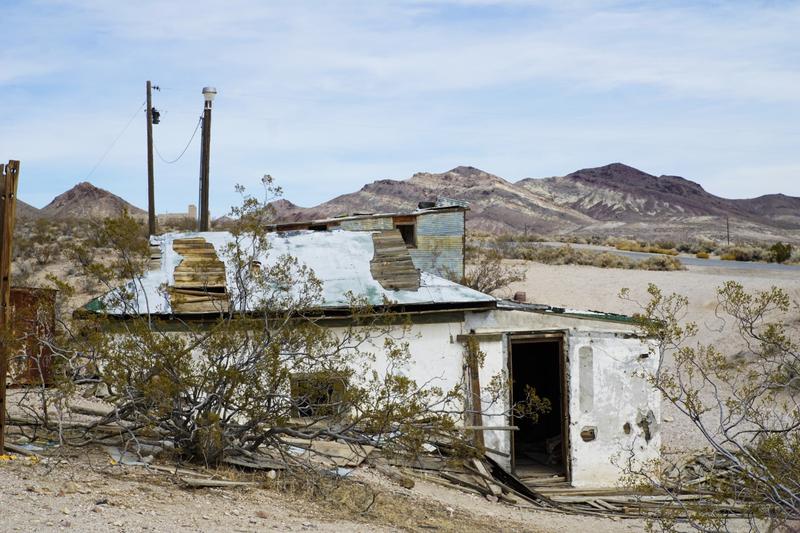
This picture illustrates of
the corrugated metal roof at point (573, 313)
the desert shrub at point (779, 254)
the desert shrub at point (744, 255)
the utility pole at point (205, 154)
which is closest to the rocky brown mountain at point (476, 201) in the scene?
the desert shrub at point (744, 255)

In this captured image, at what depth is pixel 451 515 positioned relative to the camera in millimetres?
10430

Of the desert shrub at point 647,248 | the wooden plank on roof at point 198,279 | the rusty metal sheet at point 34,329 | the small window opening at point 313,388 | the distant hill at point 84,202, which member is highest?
the distant hill at point 84,202

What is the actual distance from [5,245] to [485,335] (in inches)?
287

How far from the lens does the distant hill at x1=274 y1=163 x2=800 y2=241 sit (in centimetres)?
10169

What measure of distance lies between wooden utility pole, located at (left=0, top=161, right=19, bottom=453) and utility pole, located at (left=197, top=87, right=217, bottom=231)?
13.0 meters

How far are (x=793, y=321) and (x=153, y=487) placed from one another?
23.9 meters

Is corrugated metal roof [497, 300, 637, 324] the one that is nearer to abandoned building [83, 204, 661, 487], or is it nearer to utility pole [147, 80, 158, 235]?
abandoned building [83, 204, 661, 487]

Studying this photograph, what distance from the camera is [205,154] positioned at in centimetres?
2270

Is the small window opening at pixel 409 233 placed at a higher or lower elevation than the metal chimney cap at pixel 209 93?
lower

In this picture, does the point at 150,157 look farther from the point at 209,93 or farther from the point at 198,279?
the point at 198,279

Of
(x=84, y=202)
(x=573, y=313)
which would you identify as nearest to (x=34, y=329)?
(x=573, y=313)

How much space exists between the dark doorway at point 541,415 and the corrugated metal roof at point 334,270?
157 centimetres

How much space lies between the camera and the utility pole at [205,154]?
72.6 ft

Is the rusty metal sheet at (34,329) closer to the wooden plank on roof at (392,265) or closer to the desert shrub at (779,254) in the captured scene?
the wooden plank on roof at (392,265)
